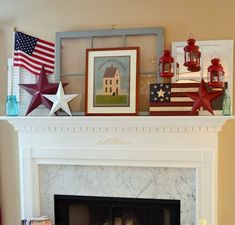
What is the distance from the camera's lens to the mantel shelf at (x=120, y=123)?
8.40ft

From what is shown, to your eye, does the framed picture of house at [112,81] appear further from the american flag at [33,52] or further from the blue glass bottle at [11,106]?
the blue glass bottle at [11,106]

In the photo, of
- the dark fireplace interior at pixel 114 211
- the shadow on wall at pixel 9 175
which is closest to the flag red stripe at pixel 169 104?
the dark fireplace interior at pixel 114 211

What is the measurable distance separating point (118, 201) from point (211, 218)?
74 cm

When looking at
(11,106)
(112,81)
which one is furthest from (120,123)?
(11,106)

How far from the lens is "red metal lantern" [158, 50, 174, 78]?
102 inches

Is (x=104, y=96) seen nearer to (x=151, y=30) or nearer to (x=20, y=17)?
(x=151, y=30)

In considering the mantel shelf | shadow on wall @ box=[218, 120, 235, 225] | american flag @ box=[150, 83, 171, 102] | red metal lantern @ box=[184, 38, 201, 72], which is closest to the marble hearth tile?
shadow on wall @ box=[218, 120, 235, 225]

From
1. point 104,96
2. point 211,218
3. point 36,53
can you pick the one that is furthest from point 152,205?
point 36,53

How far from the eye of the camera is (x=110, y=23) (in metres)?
2.84

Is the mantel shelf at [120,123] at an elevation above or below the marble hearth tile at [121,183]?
above

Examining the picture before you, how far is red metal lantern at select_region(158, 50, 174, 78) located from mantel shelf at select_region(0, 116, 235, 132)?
12.7 inches

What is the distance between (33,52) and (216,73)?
150cm

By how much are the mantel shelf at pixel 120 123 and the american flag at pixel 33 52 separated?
0.44m

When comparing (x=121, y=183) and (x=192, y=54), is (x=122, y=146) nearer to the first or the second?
(x=121, y=183)
